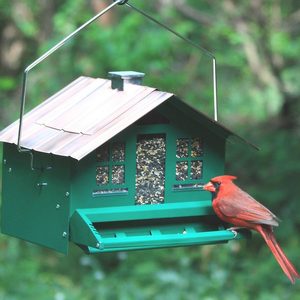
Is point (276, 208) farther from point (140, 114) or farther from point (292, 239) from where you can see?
point (140, 114)

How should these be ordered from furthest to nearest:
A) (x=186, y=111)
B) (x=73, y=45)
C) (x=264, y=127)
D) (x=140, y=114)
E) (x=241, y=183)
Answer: (x=264, y=127), (x=241, y=183), (x=73, y=45), (x=186, y=111), (x=140, y=114)

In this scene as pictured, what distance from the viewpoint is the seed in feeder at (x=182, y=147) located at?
14.0 feet

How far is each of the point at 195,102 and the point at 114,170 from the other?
17.9 feet

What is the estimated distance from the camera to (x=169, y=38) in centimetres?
912

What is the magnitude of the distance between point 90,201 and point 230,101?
7244mm

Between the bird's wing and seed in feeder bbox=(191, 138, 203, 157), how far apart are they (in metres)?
0.25

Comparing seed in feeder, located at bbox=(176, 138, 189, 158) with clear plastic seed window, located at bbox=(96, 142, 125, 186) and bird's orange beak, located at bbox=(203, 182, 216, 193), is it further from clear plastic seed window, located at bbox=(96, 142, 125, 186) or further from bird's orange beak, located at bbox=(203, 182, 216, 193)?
→ clear plastic seed window, located at bbox=(96, 142, 125, 186)

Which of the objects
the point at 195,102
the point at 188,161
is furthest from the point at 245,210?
the point at 195,102

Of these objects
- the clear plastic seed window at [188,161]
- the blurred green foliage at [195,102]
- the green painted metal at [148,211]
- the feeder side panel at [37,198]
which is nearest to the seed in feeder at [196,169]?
the clear plastic seed window at [188,161]

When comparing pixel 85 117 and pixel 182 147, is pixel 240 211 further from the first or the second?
pixel 85 117

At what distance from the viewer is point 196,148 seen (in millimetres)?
4340

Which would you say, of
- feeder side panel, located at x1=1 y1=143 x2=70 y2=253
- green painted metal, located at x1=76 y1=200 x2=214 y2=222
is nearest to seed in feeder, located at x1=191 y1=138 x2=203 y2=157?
green painted metal, located at x1=76 y1=200 x2=214 y2=222

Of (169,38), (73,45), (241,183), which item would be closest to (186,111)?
(169,38)

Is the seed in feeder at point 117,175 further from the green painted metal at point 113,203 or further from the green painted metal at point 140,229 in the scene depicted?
the green painted metal at point 140,229
